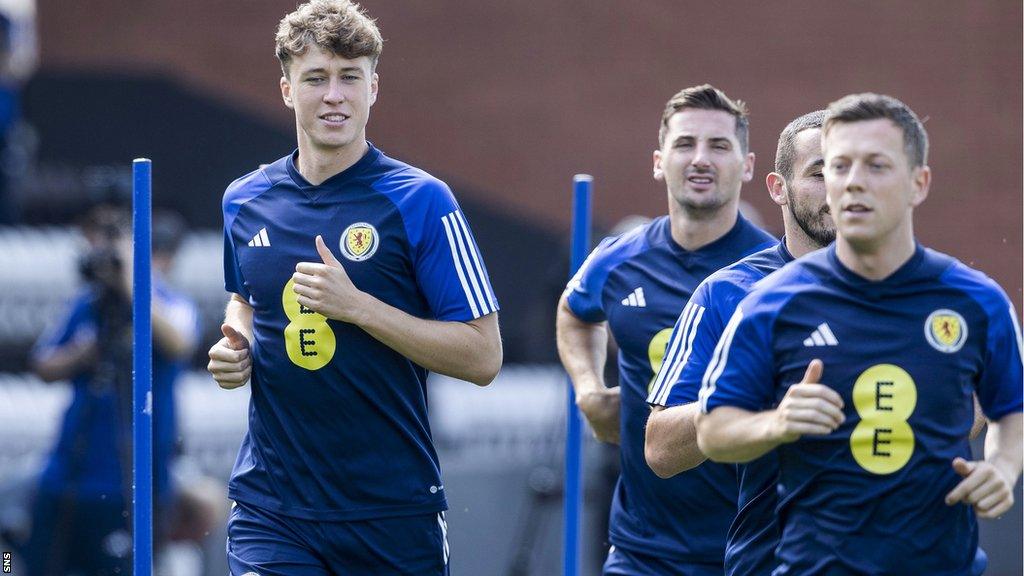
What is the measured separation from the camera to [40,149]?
9086 millimetres

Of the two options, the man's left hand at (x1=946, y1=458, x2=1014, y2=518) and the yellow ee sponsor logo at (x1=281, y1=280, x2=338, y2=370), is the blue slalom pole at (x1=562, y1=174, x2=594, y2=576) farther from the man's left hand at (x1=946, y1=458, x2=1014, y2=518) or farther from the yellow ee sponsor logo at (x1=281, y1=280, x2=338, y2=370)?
the man's left hand at (x1=946, y1=458, x2=1014, y2=518)

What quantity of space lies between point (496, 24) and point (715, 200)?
633cm

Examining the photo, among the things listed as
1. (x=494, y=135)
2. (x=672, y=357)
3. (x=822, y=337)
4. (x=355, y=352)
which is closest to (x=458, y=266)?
(x=355, y=352)

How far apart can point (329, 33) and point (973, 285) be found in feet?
5.79

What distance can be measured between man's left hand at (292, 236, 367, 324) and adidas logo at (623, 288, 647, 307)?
1.28 metres

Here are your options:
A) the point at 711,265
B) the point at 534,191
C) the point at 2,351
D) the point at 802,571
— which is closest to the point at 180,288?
the point at 2,351

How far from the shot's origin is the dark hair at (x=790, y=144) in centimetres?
378

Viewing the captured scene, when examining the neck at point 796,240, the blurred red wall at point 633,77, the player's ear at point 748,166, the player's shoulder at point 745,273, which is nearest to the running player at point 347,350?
the player's shoulder at point 745,273

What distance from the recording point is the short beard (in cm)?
369

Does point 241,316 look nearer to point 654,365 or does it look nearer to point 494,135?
point 654,365

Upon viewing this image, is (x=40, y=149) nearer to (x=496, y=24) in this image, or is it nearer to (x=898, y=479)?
(x=496, y=24)

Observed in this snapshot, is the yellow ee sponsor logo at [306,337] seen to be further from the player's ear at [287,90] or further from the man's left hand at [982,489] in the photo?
the man's left hand at [982,489]

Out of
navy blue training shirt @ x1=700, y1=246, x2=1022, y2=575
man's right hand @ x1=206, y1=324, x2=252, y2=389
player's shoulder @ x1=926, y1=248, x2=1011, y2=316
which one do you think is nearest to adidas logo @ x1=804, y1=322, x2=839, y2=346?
navy blue training shirt @ x1=700, y1=246, x2=1022, y2=575

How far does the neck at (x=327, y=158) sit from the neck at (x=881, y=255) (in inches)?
55.7
